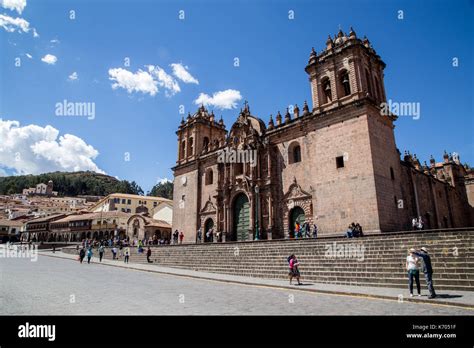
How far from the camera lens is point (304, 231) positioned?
2116 centimetres

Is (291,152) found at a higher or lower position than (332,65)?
lower

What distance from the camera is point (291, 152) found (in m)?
24.1

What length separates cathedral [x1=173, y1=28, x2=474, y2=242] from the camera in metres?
18.9

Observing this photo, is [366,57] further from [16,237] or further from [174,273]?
[16,237]

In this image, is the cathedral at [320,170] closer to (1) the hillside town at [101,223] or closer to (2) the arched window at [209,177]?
(2) the arched window at [209,177]

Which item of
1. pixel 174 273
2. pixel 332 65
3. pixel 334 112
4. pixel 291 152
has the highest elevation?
pixel 332 65

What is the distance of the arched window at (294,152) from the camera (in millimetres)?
23875

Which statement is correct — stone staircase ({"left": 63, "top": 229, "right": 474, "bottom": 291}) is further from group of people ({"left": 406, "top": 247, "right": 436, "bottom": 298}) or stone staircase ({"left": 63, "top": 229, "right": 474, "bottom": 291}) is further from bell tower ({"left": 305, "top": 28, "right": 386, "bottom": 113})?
bell tower ({"left": 305, "top": 28, "right": 386, "bottom": 113})

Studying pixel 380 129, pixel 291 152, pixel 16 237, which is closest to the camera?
pixel 380 129

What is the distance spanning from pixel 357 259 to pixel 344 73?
14737 mm

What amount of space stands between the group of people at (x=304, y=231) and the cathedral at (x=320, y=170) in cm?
44
